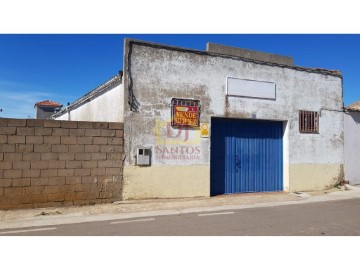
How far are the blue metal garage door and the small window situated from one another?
0.82 m

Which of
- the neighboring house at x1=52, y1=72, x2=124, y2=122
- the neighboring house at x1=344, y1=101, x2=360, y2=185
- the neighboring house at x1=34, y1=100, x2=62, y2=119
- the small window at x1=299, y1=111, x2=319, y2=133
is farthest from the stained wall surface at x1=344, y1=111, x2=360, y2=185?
the neighboring house at x1=34, y1=100, x2=62, y2=119

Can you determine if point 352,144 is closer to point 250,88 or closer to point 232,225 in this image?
point 250,88

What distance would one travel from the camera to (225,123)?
35.0 ft

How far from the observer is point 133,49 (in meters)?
9.24

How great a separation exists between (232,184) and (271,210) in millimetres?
2646

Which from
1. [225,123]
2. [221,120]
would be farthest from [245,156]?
[221,120]

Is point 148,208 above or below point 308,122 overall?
below

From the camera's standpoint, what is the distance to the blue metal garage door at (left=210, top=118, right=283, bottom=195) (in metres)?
10.5

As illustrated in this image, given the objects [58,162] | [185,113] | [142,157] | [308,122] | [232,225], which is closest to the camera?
[232,225]

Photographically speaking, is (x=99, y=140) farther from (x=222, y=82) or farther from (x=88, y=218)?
(x=222, y=82)

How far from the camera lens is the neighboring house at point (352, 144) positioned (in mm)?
12812

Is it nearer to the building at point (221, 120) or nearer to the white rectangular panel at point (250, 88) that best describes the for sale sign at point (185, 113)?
the building at point (221, 120)

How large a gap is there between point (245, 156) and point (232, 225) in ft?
15.7

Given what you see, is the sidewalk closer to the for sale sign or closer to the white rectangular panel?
the for sale sign
